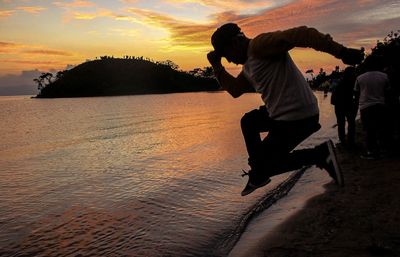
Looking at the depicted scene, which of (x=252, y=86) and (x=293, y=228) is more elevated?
(x=252, y=86)

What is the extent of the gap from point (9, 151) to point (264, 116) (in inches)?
843

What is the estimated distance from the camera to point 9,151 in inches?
899

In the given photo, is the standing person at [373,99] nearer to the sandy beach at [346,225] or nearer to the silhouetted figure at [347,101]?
the silhouetted figure at [347,101]

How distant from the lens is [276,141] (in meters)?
4.83

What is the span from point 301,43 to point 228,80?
1.46 m

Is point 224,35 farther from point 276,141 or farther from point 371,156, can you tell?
point 371,156

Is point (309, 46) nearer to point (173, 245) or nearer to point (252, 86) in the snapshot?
point (252, 86)

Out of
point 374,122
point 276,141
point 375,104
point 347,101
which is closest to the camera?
point 276,141

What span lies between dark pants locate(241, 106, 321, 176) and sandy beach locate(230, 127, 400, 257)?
1.03 m

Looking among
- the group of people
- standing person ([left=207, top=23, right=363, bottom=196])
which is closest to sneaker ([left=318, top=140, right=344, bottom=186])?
standing person ([left=207, top=23, right=363, bottom=196])

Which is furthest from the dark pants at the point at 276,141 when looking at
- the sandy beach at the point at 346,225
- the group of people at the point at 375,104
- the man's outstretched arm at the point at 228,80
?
the group of people at the point at 375,104

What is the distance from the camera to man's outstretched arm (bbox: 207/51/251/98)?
4.91m

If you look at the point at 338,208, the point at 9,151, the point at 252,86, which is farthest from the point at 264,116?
the point at 9,151

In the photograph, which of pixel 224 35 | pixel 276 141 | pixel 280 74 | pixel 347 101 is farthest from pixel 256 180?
pixel 347 101
